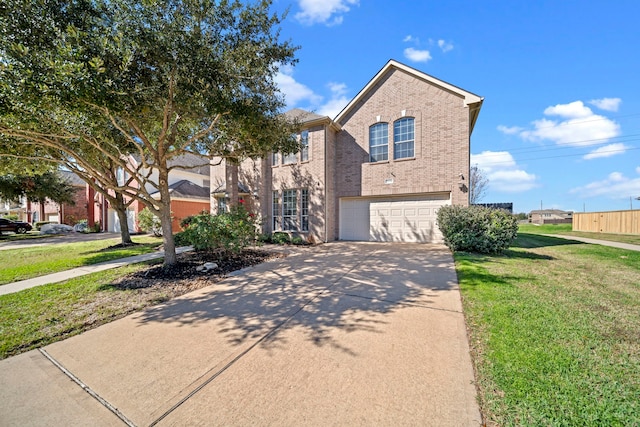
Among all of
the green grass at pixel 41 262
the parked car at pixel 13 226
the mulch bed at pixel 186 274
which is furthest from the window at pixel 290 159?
the parked car at pixel 13 226

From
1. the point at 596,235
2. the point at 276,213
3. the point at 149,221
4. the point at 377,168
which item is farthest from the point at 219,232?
the point at 596,235

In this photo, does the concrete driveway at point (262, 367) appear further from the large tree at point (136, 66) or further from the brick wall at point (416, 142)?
the brick wall at point (416, 142)

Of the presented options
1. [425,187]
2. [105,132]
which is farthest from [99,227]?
[425,187]

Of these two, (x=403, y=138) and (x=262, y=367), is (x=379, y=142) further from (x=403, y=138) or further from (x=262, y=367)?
(x=262, y=367)

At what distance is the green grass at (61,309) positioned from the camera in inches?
147

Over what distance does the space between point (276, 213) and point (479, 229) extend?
985 centimetres

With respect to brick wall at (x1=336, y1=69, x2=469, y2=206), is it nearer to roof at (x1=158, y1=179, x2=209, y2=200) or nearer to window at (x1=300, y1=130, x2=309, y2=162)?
window at (x1=300, y1=130, x2=309, y2=162)

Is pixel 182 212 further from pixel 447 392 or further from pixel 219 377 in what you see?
pixel 447 392

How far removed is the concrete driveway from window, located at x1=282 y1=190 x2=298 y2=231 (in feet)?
29.9

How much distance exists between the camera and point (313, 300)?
4.84 meters

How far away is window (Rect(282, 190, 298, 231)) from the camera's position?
553 inches

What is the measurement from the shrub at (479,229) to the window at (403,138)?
3.94 m

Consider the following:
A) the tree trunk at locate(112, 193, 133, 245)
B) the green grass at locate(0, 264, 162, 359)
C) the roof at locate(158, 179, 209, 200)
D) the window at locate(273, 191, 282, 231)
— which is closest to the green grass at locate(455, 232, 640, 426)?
the green grass at locate(0, 264, 162, 359)

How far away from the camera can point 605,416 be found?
6.66ft
